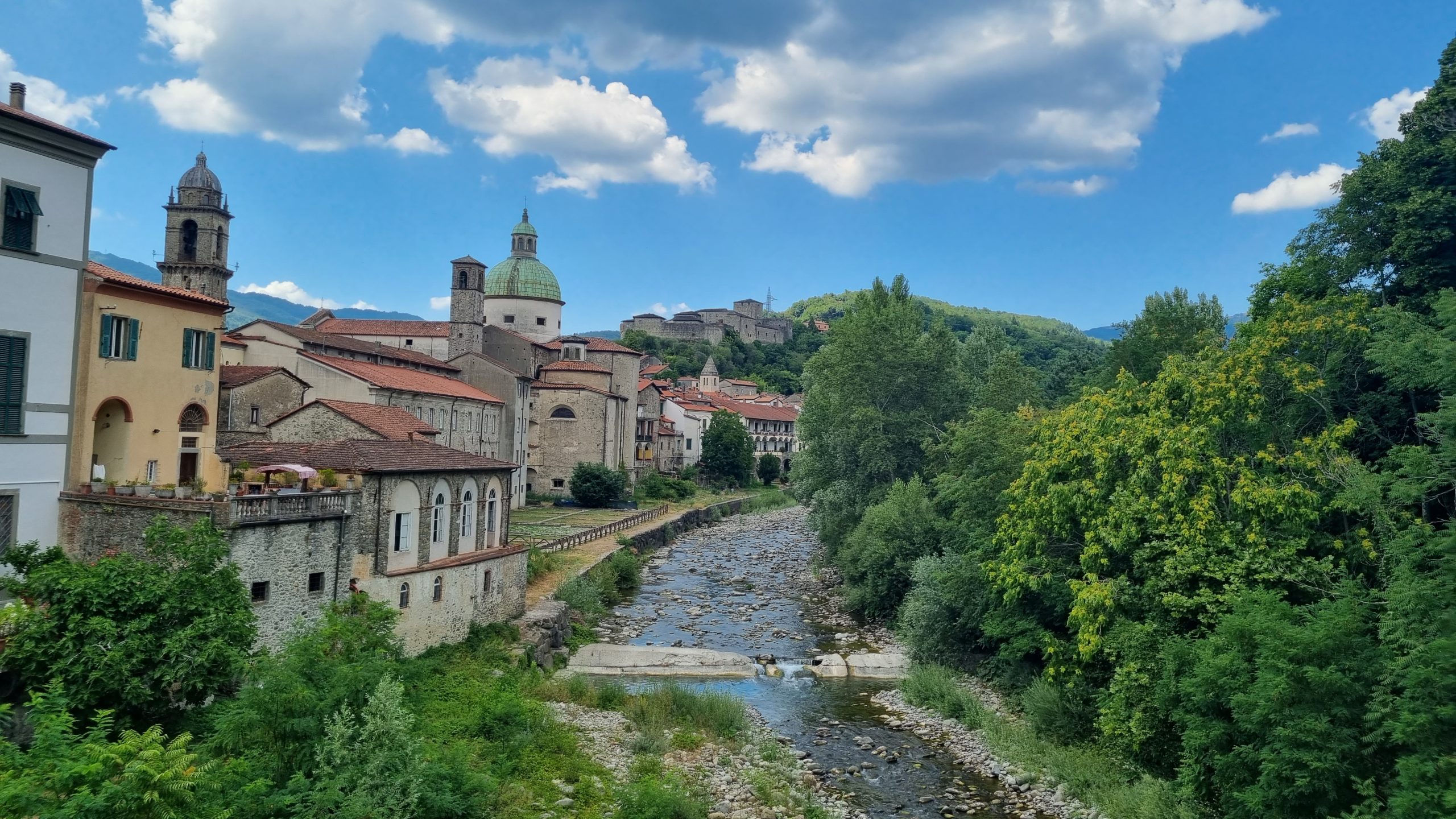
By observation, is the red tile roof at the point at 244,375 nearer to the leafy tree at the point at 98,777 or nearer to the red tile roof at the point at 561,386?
the leafy tree at the point at 98,777

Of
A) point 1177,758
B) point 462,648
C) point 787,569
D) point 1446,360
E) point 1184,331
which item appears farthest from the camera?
point 787,569

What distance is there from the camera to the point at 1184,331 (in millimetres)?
37375

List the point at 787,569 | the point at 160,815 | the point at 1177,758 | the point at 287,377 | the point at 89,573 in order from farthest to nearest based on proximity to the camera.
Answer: the point at 787,569
the point at 287,377
the point at 1177,758
the point at 89,573
the point at 160,815

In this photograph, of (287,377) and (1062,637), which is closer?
(1062,637)

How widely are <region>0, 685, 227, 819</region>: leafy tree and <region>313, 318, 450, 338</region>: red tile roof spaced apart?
181ft

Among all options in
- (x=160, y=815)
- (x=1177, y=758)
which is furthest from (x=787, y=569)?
(x=160, y=815)

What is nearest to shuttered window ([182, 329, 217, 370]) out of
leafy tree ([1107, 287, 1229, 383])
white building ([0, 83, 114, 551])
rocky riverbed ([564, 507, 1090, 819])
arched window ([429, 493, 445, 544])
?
white building ([0, 83, 114, 551])

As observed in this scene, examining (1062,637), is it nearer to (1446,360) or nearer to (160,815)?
(1446,360)

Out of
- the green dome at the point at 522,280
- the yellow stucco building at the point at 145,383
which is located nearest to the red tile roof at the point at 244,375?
the yellow stucco building at the point at 145,383

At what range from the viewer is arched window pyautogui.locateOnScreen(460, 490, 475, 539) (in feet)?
84.4

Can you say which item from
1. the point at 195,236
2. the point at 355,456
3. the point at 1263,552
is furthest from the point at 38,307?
the point at 195,236

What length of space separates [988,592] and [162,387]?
73.5ft

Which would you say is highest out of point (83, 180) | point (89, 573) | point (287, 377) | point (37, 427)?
point (83, 180)

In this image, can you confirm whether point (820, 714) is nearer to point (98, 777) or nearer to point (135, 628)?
point (135, 628)
